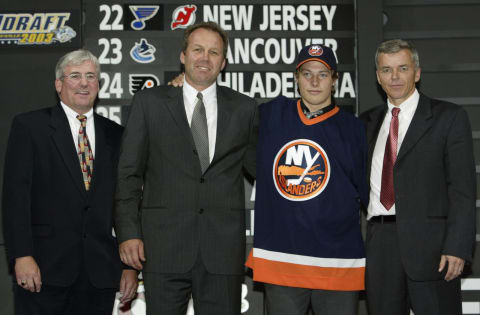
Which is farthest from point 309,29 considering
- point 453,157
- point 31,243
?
point 31,243

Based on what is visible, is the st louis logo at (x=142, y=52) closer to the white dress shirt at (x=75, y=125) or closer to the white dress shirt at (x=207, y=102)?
the white dress shirt at (x=75, y=125)

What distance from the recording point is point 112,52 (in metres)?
3.82

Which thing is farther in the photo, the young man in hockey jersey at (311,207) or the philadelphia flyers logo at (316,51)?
the philadelphia flyers logo at (316,51)

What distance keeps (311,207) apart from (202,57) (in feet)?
2.98

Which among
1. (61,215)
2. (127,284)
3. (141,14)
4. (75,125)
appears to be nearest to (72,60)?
(75,125)

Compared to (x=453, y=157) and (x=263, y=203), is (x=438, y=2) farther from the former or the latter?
(x=263, y=203)

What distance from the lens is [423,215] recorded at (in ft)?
8.94

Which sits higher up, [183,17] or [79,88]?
[183,17]

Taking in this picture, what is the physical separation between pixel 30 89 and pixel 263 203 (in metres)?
2.03

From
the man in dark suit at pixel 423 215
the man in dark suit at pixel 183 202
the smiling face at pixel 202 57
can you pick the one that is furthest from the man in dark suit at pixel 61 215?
the man in dark suit at pixel 423 215

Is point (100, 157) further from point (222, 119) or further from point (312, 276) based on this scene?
point (312, 276)

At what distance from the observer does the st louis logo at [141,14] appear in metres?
3.83

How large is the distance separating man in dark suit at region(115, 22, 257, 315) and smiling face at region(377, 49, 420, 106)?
34.2 inches

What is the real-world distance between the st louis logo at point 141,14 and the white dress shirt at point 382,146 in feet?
5.99
